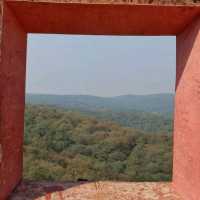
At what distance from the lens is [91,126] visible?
113ft

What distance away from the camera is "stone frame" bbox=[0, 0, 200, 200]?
203 centimetres

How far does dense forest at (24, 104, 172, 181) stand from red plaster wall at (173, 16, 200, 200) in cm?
1417

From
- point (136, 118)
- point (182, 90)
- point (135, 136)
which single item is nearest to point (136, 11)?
point (182, 90)

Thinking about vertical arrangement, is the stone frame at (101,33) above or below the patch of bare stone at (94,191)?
above

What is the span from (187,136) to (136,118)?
59827 millimetres

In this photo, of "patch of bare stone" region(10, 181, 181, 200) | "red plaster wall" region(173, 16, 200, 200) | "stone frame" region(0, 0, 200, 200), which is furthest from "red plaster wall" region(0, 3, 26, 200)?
"red plaster wall" region(173, 16, 200, 200)

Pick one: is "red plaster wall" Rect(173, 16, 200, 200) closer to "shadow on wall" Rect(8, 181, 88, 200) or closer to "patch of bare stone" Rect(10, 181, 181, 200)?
"patch of bare stone" Rect(10, 181, 181, 200)

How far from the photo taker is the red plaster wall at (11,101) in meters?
2.01

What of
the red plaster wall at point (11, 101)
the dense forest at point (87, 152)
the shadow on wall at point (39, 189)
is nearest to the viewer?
the red plaster wall at point (11, 101)

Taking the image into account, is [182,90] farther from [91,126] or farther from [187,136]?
[91,126]

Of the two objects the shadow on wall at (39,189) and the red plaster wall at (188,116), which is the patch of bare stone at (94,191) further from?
the red plaster wall at (188,116)

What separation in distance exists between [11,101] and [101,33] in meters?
1.03

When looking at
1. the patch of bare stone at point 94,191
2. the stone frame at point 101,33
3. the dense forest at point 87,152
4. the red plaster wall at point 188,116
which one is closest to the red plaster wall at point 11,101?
the stone frame at point 101,33

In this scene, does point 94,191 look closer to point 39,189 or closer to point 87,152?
point 39,189
